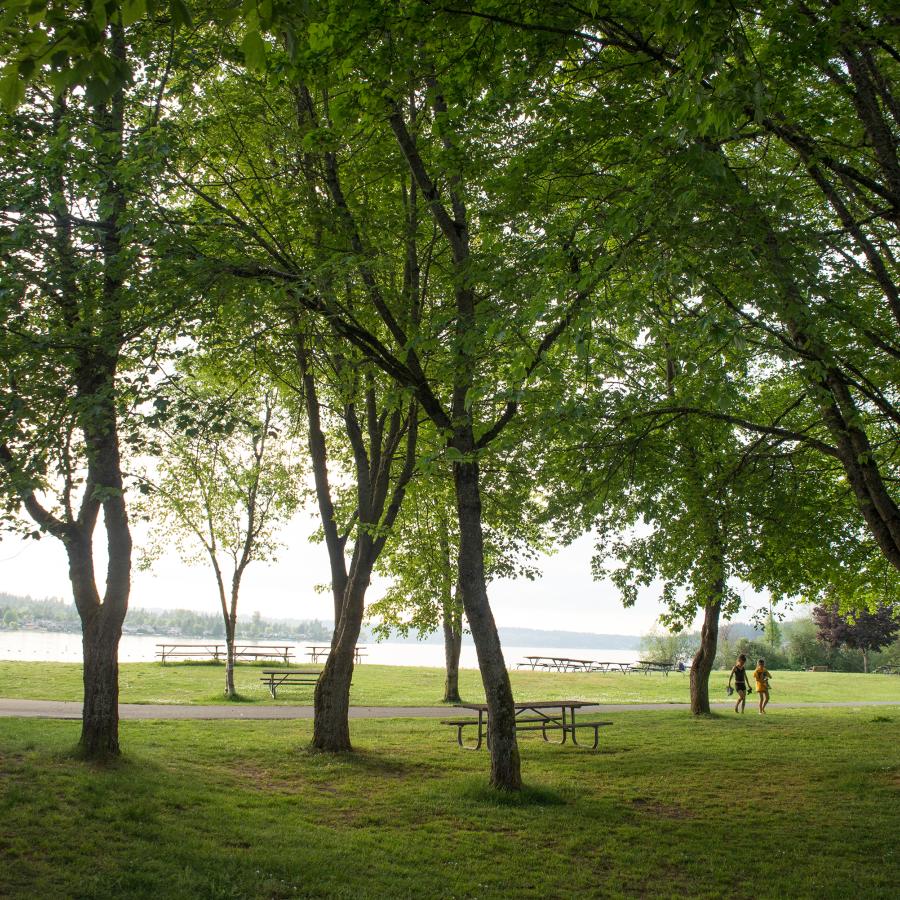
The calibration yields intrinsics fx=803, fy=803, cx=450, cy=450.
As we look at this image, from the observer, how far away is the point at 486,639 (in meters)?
10.8

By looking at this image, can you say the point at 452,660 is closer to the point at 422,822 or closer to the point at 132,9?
the point at 422,822

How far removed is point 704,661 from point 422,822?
45.7 ft

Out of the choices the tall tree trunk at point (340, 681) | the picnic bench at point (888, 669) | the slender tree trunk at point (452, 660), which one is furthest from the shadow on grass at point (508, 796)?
the picnic bench at point (888, 669)

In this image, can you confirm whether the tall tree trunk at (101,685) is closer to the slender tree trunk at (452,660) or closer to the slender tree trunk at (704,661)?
the slender tree trunk at (452,660)

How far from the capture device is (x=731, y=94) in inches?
233

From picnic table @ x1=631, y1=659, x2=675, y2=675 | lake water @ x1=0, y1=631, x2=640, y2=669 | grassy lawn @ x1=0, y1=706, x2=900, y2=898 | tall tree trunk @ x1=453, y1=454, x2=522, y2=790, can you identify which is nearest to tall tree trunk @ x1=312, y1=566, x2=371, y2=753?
grassy lawn @ x1=0, y1=706, x2=900, y2=898

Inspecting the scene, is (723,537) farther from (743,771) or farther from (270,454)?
(270,454)

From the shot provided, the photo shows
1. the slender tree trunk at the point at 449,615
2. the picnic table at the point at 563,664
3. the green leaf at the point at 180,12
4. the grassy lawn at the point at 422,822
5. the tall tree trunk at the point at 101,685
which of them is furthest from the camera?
the picnic table at the point at 563,664

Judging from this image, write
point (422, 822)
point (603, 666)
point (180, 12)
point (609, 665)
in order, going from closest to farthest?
point (180, 12), point (422, 822), point (603, 666), point (609, 665)

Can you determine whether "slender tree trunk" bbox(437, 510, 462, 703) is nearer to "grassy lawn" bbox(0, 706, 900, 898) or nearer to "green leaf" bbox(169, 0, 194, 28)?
"grassy lawn" bbox(0, 706, 900, 898)

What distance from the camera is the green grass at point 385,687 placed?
22.2 meters

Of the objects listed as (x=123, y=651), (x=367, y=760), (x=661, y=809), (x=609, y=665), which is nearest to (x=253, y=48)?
(x=661, y=809)

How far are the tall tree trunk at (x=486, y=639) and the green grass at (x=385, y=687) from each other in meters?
12.5

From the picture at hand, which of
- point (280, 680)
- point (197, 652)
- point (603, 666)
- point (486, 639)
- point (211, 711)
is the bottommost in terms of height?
point (603, 666)
